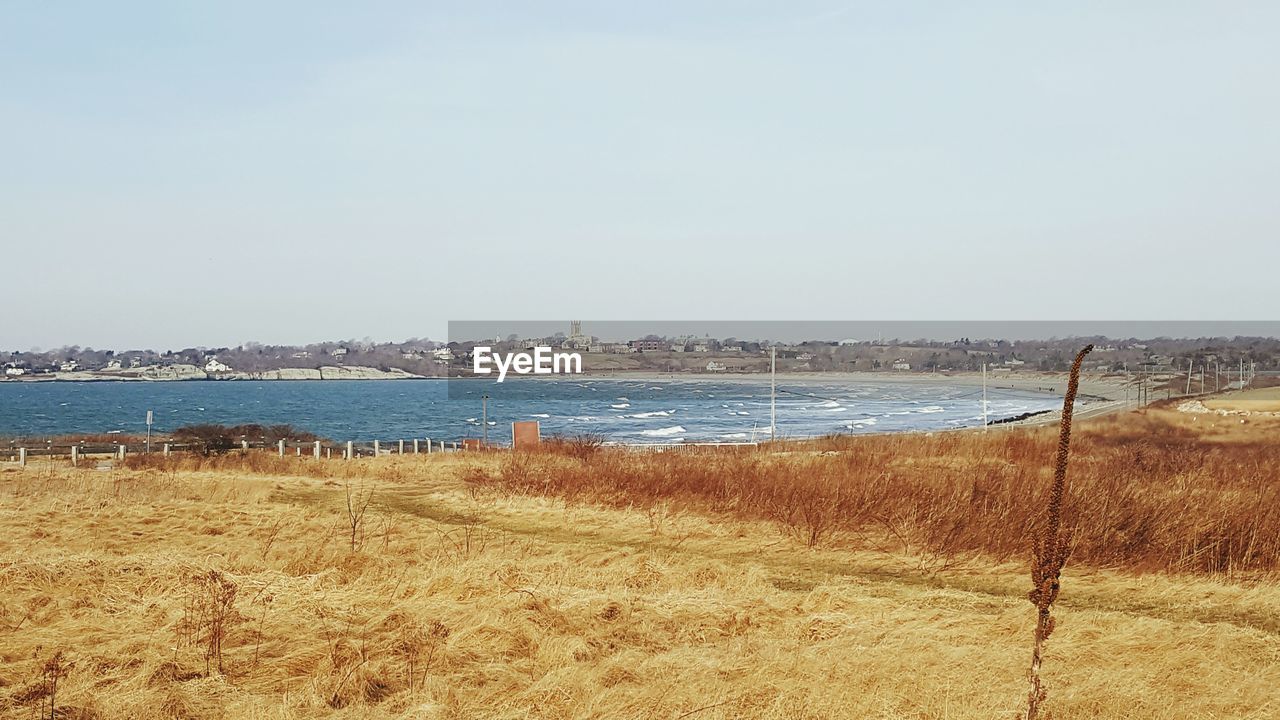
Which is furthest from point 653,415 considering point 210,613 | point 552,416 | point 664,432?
point 210,613

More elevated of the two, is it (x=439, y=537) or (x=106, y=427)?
(x=439, y=537)

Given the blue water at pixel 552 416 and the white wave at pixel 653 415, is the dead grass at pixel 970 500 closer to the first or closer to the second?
the blue water at pixel 552 416

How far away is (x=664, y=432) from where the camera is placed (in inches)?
3046

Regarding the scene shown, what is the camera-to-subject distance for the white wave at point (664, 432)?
244 feet

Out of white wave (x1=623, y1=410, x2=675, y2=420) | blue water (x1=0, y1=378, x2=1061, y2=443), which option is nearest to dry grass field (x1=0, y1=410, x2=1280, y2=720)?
blue water (x1=0, y1=378, x2=1061, y2=443)

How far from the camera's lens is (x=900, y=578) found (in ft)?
41.2

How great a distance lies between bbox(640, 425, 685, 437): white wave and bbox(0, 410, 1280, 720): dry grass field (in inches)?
2150

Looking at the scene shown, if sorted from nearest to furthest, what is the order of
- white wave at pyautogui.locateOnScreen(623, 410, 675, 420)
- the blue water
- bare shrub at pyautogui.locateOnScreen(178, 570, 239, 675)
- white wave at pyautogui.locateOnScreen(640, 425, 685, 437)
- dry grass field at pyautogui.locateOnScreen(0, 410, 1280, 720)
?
dry grass field at pyautogui.locateOnScreen(0, 410, 1280, 720), bare shrub at pyautogui.locateOnScreen(178, 570, 239, 675), white wave at pyautogui.locateOnScreen(640, 425, 685, 437), the blue water, white wave at pyautogui.locateOnScreen(623, 410, 675, 420)

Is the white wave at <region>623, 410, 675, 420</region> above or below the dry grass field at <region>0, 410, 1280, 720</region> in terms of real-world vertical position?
below

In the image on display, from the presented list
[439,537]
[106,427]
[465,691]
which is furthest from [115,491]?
[106,427]

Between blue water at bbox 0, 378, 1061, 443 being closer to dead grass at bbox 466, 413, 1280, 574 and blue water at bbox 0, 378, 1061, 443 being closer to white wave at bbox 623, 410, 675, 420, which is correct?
white wave at bbox 623, 410, 675, 420

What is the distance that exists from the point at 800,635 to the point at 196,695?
16.0ft

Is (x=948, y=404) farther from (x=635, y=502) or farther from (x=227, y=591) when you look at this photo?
(x=227, y=591)

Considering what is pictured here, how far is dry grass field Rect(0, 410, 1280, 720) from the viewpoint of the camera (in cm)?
685
